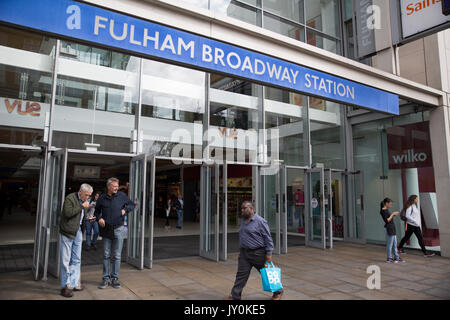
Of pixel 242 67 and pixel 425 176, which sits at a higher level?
pixel 242 67

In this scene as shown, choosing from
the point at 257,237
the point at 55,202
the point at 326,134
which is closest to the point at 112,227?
the point at 55,202

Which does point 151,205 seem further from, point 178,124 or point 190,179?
point 190,179

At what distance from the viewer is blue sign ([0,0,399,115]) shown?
351cm

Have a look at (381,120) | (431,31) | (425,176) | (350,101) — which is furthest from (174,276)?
(381,120)

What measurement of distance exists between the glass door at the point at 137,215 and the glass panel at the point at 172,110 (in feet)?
2.32

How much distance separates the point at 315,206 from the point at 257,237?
6141 mm

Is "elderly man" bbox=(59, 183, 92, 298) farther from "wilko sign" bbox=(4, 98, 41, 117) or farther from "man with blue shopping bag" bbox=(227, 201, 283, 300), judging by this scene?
"wilko sign" bbox=(4, 98, 41, 117)

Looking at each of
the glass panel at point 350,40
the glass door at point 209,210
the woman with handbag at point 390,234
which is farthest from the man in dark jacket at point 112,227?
the glass panel at point 350,40

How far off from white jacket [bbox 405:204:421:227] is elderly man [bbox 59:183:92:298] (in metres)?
7.66

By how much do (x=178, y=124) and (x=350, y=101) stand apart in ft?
13.2

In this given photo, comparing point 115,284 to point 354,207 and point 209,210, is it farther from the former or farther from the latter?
point 354,207

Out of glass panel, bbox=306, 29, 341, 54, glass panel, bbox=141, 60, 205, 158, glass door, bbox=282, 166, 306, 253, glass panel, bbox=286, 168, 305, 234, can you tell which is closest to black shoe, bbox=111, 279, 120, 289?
glass panel, bbox=141, 60, 205, 158

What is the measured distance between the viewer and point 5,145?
233 inches

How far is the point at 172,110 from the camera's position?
812 cm
